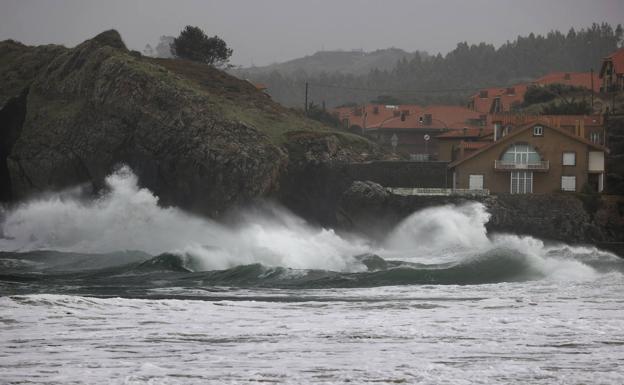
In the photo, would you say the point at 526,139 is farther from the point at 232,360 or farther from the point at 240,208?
the point at 232,360

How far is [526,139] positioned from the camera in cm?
5466

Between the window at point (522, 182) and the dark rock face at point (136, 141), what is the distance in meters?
12.8

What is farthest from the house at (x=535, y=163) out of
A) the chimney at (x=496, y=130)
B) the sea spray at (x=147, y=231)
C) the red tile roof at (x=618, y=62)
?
the red tile roof at (x=618, y=62)

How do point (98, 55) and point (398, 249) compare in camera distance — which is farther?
point (98, 55)

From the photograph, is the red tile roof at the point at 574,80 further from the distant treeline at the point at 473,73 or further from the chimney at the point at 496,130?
the distant treeline at the point at 473,73

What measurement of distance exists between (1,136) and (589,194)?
107 ft

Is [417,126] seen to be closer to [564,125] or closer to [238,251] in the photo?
[564,125]

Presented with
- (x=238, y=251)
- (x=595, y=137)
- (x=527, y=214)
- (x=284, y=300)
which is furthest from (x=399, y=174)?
(x=284, y=300)

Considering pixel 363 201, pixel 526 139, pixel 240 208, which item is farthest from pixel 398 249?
pixel 526 139

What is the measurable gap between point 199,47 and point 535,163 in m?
36.3

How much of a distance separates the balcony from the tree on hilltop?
34.4 metres

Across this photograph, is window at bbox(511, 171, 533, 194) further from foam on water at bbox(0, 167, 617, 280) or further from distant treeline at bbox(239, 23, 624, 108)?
distant treeline at bbox(239, 23, 624, 108)

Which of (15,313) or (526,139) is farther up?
(526,139)

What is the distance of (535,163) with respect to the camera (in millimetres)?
54125
